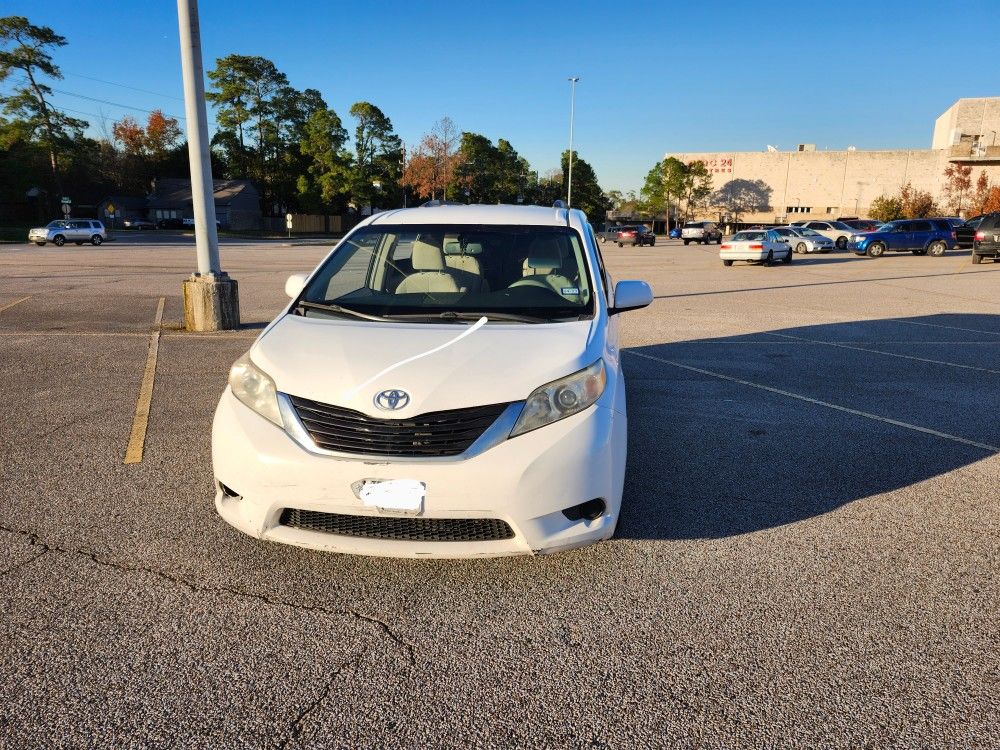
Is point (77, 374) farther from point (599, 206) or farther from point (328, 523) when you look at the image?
point (599, 206)

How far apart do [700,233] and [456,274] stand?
53326 mm

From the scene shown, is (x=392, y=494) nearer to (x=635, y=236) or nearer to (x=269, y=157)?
(x=635, y=236)

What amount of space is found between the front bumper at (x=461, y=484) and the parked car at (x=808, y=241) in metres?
37.0

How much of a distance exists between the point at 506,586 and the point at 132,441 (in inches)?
133

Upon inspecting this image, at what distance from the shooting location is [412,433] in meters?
3.00

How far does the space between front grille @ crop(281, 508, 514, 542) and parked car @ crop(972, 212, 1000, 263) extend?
98.2 ft

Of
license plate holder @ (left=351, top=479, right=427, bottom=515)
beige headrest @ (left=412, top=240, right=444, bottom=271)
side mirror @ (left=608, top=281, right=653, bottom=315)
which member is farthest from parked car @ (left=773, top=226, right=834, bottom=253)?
license plate holder @ (left=351, top=479, right=427, bottom=515)

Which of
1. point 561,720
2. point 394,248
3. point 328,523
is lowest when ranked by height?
point 561,720

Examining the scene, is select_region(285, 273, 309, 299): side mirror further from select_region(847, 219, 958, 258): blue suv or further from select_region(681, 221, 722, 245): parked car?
select_region(681, 221, 722, 245): parked car

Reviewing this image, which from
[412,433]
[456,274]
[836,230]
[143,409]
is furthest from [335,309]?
[836,230]

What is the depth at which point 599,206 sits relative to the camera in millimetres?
103188

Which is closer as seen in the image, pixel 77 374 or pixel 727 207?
pixel 77 374

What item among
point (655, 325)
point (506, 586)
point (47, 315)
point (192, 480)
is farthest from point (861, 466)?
point (47, 315)

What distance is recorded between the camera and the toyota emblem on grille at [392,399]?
3.02 m
